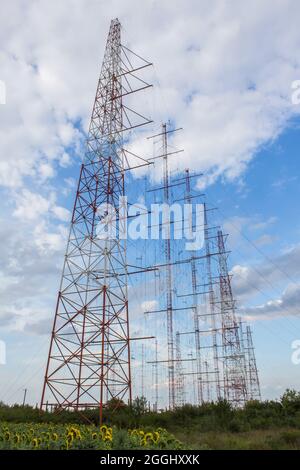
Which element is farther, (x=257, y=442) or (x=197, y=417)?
(x=197, y=417)

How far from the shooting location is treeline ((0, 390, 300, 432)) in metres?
16.8

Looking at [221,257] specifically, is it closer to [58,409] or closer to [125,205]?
[125,205]

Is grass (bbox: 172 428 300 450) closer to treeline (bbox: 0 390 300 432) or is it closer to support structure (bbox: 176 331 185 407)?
treeline (bbox: 0 390 300 432)

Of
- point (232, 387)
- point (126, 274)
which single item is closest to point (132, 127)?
point (126, 274)

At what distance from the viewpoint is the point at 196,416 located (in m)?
19.7

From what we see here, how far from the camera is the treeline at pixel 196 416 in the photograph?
16.8 m

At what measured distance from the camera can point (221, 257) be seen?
137ft

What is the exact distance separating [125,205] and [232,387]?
22.7 meters

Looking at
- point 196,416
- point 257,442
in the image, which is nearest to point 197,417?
point 196,416

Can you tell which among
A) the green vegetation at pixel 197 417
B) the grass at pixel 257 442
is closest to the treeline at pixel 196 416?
the green vegetation at pixel 197 417

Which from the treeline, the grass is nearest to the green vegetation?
the treeline

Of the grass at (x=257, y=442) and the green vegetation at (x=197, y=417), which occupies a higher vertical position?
the green vegetation at (x=197, y=417)

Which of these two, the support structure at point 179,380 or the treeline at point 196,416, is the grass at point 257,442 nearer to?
the treeline at point 196,416

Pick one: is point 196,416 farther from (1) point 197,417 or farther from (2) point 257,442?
(2) point 257,442
